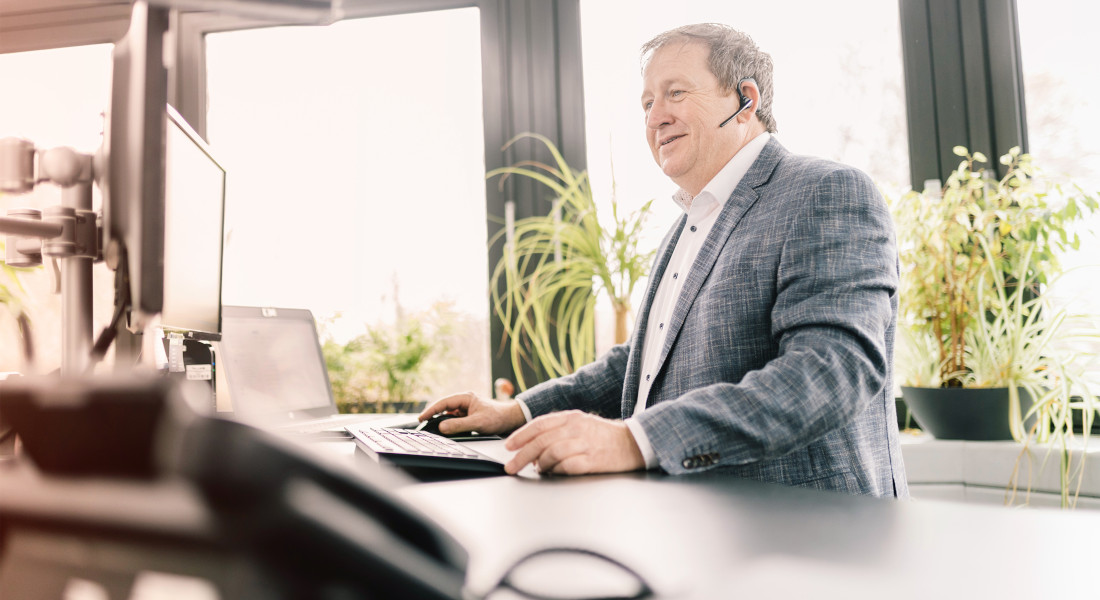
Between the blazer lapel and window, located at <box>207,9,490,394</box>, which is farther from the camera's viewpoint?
window, located at <box>207,9,490,394</box>

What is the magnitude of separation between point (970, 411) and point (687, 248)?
1028 millimetres

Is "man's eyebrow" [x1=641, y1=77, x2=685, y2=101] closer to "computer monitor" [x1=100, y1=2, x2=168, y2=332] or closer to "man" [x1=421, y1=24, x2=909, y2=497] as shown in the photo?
"man" [x1=421, y1=24, x2=909, y2=497]

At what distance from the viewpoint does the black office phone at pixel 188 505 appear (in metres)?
0.22

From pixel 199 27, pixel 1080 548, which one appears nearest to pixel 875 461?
pixel 1080 548

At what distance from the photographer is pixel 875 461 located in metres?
1.16

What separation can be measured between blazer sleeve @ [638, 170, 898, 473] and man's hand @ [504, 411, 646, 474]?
35 millimetres

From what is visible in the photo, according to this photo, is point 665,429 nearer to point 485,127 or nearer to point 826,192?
point 826,192

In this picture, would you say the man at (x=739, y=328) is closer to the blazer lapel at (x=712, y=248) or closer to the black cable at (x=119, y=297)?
the blazer lapel at (x=712, y=248)

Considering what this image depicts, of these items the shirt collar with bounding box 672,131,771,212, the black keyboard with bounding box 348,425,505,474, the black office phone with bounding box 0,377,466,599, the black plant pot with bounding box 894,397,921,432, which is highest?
the shirt collar with bounding box 672,131,771,212

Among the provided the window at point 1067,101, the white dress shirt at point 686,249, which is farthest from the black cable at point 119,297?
the window at point 1067,101

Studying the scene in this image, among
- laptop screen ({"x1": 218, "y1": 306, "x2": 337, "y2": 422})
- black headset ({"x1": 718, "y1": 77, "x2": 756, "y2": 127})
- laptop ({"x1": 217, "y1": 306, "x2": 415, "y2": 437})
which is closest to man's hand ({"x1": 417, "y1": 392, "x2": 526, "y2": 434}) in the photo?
laptop ({"x1": 217, "y1": 306, "x2": 415, "y2": 437})

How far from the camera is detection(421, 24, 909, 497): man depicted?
0.85 meters

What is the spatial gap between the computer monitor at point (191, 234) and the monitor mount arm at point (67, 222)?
0.10m

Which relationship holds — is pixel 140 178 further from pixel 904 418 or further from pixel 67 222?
pixel 904 418
